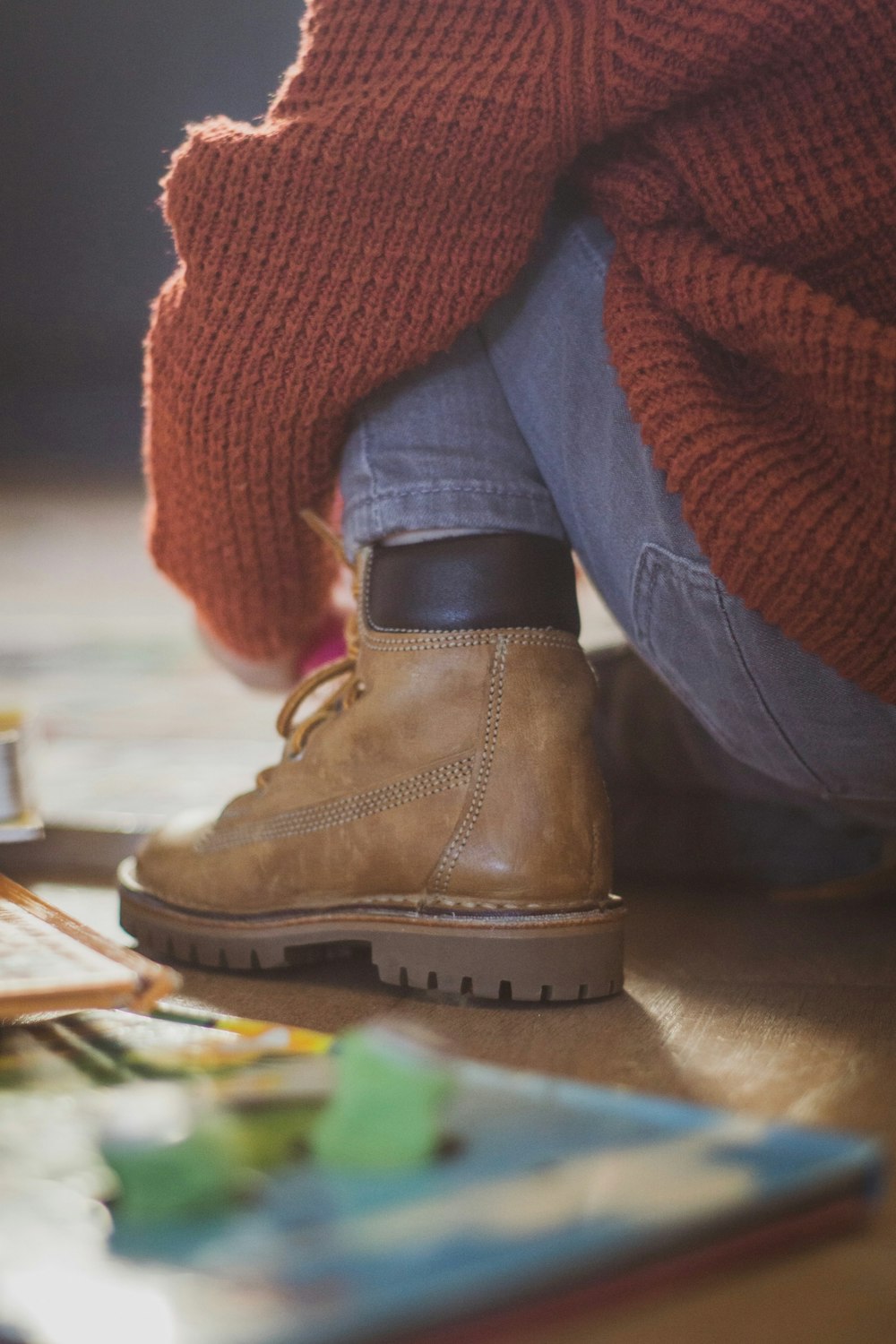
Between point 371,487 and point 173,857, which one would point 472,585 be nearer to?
point 371,487

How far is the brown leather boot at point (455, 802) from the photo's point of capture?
2.02ft

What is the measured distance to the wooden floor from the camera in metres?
0.31

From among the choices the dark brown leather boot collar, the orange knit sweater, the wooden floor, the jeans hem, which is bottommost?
the wooden floor

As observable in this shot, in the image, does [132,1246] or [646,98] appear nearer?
[132,1246]

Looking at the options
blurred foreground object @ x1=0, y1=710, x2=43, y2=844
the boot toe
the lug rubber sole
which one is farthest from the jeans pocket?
blurred foreground object @ x1=0, y1=710, x2=43, y2=844

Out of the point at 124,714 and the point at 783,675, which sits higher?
the point at 783,675

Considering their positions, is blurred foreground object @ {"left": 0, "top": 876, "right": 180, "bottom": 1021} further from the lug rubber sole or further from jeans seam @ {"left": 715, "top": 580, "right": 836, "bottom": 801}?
jeans seam @ {"left": 715, "top": 580, "right": 836, "bottom": 801}

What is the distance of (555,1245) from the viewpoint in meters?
0.29

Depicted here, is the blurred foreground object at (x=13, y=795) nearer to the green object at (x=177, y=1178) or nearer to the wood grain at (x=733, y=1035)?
the wood grain at (x=733, y=1035)

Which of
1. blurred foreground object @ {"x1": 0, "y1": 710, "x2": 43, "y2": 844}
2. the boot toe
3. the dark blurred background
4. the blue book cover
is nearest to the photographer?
the blue book cover

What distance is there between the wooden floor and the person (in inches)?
1.3

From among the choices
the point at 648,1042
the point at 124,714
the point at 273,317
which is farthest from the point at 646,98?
the point at 124,714

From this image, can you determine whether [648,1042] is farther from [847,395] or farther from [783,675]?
[847,395]

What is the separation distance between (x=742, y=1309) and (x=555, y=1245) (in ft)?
0.20
